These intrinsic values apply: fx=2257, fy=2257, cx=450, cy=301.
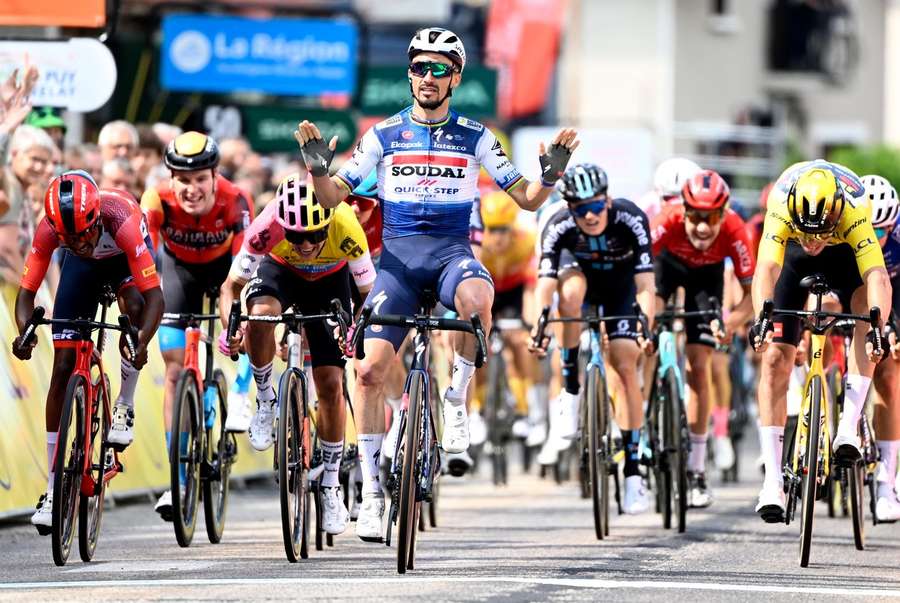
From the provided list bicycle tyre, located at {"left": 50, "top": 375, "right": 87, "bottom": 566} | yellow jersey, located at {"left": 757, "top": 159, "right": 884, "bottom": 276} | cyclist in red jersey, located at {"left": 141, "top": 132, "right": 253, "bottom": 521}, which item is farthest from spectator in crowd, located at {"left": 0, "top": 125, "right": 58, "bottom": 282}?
yellow jersey, located at {"left": 757, "top": 159, "right": 884, "bottom": 276}

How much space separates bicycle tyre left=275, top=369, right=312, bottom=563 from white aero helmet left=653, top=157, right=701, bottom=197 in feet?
14.7

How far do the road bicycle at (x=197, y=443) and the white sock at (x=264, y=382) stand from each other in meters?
0.32

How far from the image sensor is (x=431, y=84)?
1134cm

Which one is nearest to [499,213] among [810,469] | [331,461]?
[331,461]

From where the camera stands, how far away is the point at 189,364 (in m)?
12.5

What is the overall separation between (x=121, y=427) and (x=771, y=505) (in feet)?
11.5

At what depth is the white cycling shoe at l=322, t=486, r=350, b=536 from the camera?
484 inches

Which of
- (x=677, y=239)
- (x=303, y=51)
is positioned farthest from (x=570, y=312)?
(x=303, y=51)

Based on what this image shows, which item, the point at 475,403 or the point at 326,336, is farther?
the point at 475,403

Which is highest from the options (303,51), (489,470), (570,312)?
(303,51)

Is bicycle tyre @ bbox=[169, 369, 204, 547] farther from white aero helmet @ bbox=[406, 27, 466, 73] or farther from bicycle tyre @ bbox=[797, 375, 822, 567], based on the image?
bicycle tyre @ bbox=[797, 375, 822, 567]

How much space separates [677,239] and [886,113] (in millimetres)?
37424

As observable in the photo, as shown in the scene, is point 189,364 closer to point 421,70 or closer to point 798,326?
point 421,70

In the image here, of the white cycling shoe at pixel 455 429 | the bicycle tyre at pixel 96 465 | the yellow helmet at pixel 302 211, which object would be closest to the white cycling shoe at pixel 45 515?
the bicycle tyre at pixel 96 465
